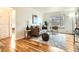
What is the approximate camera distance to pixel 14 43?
253 cm

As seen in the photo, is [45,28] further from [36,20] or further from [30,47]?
[30,47]

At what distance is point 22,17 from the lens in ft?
8.38

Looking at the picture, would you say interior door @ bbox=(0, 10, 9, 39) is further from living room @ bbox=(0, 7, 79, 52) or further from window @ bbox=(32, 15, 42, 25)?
window @ bbox=(32, 15, 42, 25)

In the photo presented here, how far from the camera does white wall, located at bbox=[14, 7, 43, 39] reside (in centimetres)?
252

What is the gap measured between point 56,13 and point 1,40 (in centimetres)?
146

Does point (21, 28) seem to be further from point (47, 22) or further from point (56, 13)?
point (56, 13)

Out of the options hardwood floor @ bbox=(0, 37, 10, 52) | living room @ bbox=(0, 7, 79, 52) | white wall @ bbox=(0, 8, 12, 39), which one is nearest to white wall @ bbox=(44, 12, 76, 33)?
living room @ bbox=(0, 7, 79, 52)

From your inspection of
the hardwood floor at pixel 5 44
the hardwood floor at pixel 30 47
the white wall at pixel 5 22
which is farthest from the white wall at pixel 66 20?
the hardwood floor at pixel 5 44

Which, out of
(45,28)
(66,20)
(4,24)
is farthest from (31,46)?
(66,20)

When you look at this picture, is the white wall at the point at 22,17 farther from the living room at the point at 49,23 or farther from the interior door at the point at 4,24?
the interior door at the point at 4,24

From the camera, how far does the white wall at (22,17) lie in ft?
8.26

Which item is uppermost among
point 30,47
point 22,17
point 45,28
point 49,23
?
point 22,17

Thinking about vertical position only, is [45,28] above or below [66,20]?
below
